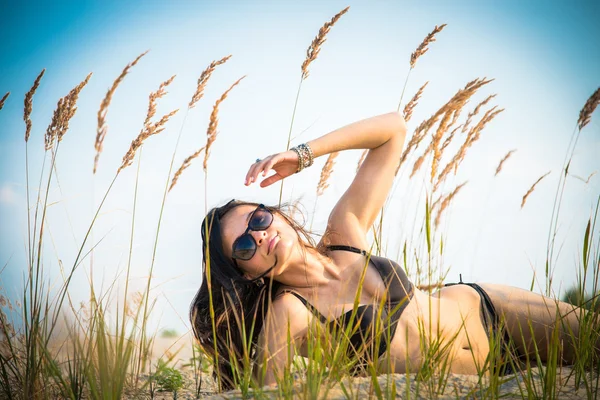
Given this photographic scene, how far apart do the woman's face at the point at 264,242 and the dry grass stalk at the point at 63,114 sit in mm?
876

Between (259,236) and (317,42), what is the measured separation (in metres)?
1.05

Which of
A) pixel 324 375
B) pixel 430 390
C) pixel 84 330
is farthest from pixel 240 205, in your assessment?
pixel 430 390

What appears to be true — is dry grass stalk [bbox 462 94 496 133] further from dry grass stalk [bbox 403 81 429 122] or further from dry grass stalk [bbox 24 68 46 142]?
dry grass stalk [bbox 24 68 46 142]

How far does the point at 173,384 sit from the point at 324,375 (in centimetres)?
120

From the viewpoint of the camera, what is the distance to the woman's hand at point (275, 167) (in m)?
2.06

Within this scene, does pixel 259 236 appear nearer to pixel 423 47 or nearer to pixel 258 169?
pixel 258 169

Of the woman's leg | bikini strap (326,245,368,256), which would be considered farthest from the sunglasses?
the woman's leg

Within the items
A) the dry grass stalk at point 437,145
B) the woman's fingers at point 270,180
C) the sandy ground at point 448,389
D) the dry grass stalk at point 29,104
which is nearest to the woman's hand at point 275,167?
the woman's fingers at point 270,180

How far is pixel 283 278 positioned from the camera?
7.80ft

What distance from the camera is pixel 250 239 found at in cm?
224

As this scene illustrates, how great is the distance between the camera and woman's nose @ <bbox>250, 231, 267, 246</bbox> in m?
2.24

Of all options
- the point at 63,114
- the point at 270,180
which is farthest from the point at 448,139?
the point at 63,114

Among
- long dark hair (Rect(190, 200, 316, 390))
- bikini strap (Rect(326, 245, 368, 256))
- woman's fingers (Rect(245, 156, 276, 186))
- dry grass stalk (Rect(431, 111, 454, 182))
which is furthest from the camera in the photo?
bikini strap (Rect(326, 245, 368, 256))

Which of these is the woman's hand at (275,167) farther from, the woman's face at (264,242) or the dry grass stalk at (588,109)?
the dry grass stalk at (588,109)
